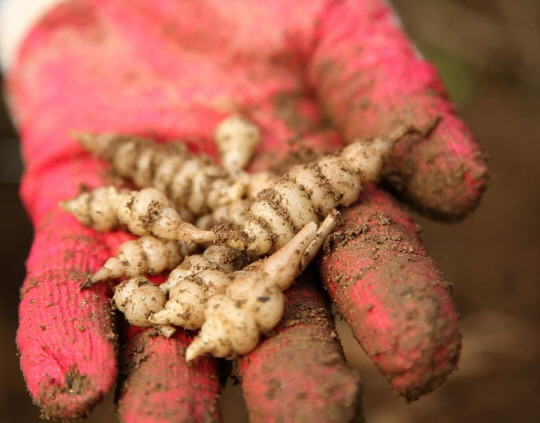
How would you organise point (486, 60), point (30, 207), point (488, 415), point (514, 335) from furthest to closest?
point (486, 60), point (514, 335), point (488, 415), point (30, 207)

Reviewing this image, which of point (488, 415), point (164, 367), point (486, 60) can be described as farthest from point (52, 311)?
point (486, 60)

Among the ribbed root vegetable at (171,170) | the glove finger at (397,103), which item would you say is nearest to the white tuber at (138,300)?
the ribbed root vegetable at (171,170)

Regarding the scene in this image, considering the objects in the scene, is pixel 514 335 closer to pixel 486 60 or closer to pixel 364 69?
pixel 364 69

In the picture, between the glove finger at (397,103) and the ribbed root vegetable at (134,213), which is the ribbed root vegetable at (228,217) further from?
the glove finger at (397,103)

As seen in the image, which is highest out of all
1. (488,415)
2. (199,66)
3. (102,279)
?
(199,66)

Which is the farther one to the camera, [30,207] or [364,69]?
[30,207]

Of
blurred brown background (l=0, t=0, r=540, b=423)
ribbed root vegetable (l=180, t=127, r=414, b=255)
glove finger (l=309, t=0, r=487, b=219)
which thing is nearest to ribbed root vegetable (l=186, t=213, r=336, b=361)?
ribbed root vegetable (l=180, t=127, r=414, b=255)

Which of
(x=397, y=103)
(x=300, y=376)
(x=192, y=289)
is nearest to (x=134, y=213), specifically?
(x=192, y=289)
